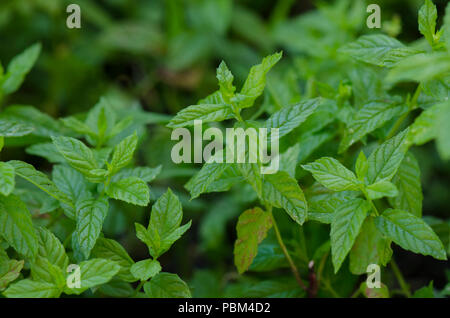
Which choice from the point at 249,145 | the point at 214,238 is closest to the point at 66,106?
the point at 214,238

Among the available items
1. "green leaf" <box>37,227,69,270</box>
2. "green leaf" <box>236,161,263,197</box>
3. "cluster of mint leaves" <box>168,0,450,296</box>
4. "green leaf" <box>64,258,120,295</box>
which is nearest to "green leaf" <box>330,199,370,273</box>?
"cluster of mint leaves" <box>168,0,450,296</box>

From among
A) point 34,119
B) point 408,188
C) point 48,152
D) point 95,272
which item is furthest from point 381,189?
point 34,119

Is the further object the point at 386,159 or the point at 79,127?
the point at 79,127

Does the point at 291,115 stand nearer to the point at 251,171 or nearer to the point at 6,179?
the point at 251,171

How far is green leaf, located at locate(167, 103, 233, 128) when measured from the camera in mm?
943

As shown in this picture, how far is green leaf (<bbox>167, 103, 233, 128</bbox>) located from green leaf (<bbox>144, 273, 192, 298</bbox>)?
0.96 feet

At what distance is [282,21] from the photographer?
2.38 metres

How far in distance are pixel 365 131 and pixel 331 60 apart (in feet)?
2.16

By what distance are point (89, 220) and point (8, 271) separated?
6.5 inches

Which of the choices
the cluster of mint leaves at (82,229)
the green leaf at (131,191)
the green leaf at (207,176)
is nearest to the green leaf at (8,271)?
the cluster of mint leaves at (82,229)

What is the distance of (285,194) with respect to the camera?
3.20 ft

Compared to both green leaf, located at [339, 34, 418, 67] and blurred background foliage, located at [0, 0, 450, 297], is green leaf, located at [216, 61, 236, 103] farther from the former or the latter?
blurred background foliage, located at [0, 0, 450, 297]

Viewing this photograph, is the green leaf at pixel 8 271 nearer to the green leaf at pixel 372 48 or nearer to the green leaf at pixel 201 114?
the green leaf at pixel 201 114
